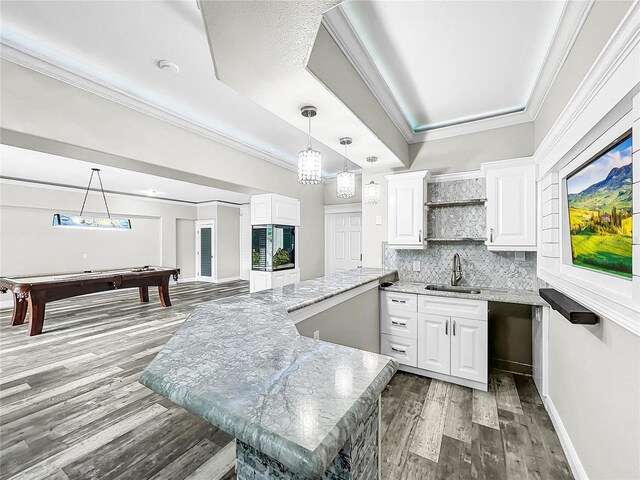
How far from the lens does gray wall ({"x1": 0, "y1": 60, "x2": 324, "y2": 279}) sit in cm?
218

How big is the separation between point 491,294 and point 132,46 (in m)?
3.71

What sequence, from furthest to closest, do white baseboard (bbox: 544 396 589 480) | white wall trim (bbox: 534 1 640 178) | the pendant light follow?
the pendant light, white baseboard (bbox: 544 396 589 480), white wall trim (bbox: 534 1 640 178)

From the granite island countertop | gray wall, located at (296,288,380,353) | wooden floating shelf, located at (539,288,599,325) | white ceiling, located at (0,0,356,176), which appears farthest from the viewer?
gray wall, located at (296,288,380,353)

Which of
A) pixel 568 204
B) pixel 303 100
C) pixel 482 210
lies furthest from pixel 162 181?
pixel 568 204

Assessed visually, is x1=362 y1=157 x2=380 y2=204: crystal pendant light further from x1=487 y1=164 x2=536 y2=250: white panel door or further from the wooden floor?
the wooden floor

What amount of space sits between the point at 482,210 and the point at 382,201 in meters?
1.17

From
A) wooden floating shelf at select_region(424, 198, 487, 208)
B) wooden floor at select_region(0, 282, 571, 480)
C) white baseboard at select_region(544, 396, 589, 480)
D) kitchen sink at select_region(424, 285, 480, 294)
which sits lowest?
wooden floor at select_region(0, 282, 571, 480)

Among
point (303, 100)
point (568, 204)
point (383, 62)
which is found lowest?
point (568, 204)

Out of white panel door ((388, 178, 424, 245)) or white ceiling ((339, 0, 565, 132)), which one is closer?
white ceiling ((339, 0, 565, 132))

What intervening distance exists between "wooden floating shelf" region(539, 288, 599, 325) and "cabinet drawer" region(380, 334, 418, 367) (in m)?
1.43

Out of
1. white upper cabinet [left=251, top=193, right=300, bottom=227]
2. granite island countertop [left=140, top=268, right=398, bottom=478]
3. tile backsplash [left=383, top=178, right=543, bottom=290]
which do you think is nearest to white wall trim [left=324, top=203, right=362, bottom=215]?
white upper cabinet [left=251, top=193, right=300, bottom=227]

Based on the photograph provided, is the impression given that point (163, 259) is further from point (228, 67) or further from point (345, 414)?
point (345, 414)

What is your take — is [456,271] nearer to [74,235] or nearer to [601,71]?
[601,71]

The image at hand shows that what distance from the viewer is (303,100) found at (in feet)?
6.60
